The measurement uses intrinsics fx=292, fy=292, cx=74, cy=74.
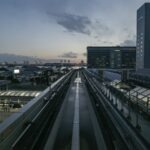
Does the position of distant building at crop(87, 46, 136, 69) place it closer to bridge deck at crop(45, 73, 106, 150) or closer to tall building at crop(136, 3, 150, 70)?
tall building at crop(136, 3, 150, 70)

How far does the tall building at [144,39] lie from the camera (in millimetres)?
139000

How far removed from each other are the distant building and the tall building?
91.9ft

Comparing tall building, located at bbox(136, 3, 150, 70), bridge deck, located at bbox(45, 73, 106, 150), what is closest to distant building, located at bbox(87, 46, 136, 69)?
tall building, located at bbox(136, 3, 150, 70)

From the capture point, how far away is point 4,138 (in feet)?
18.8

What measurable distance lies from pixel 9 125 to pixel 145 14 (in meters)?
146

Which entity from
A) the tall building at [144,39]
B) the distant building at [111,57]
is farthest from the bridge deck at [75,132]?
the distant building at [111,57]

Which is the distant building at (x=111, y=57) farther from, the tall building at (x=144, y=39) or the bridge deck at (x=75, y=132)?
the bridge deck at (x=75, y=132)

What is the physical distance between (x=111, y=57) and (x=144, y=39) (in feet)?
133

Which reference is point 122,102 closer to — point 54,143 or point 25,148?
point 54,143

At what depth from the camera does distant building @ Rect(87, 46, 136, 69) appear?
178875mm

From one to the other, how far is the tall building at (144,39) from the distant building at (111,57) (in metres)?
28.0

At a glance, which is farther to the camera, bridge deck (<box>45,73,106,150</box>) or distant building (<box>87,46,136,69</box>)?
distant building (<box>87,46,136,69</box>)

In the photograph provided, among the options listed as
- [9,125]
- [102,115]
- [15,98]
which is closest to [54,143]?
[9,125]

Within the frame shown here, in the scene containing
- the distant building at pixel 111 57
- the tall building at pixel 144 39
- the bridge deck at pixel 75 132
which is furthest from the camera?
the distant building at pixel 111 57
